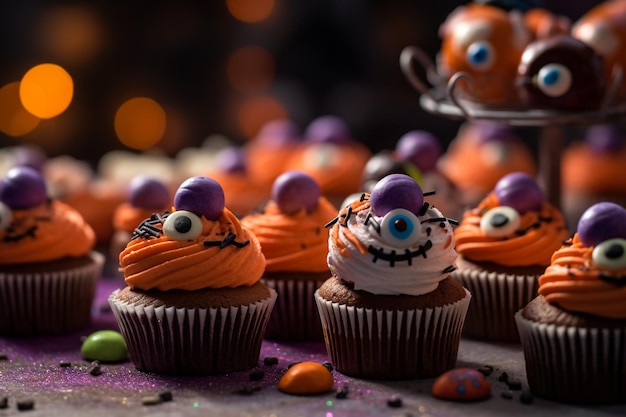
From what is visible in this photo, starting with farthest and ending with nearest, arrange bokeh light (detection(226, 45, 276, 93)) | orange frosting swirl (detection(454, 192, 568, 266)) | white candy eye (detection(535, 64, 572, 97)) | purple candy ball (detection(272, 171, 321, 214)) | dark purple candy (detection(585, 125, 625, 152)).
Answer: bokeh light (detection(226, 45, 276, 93)) < dark purple candy (detection(585, 125, 625, 152)) < white candy eye (detection(535, 64, 572, 97)) < purple candy ball (detection(272, 171, 321, 214)) < orange frosting swirl (detection(454, 192, 568, 266))

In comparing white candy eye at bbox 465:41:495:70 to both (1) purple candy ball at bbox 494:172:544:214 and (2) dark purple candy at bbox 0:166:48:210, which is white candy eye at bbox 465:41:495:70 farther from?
(2) dark purple candy at bbox 0:166:48:210

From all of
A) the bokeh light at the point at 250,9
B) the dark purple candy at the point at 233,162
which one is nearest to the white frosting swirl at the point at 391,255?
the dark purple candy at the point at 233,162

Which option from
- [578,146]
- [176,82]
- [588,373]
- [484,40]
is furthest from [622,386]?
[176,82]

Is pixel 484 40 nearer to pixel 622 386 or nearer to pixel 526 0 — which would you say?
pixel 526 0

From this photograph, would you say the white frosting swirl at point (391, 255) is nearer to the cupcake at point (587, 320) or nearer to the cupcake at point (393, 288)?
the cupcake at point (393, 288)

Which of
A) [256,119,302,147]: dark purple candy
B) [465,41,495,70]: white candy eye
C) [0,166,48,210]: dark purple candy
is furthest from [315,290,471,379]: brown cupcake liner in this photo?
[256,119,302,147]: dark purple candy

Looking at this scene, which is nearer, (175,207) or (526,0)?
(175,207)
